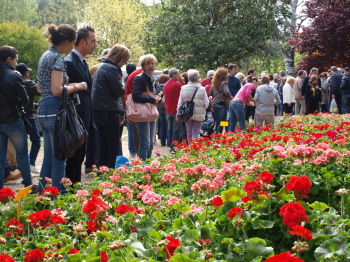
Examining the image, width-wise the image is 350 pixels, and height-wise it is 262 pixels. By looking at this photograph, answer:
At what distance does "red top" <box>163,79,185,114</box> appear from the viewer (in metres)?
10.2

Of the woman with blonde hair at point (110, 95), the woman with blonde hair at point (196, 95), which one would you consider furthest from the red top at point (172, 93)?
the woman with blonde hair at point (110, 95)

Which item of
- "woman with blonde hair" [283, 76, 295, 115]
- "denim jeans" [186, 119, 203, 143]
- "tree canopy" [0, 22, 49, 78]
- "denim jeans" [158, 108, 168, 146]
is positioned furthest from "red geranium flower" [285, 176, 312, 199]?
"tree canopy" [0, 22, 49, 78]

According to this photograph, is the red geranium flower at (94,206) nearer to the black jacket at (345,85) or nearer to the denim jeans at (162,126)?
the denim jeans at (162,126)

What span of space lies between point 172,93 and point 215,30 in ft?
54.5

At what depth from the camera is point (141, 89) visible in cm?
776

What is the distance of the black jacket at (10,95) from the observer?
6.16 meters

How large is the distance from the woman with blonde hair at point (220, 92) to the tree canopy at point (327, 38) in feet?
54.3

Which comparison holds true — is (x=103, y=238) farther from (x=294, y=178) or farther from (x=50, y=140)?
(x=50, y=140)

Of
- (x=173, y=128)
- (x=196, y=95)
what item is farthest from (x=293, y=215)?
(x=173, y=128)

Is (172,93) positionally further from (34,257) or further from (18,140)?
(34,257)

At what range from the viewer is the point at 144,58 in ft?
25.6

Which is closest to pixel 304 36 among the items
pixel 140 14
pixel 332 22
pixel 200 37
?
pixel 332 22

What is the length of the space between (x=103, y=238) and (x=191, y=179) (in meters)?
1.93

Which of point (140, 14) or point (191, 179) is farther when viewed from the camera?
point (140, 14)
